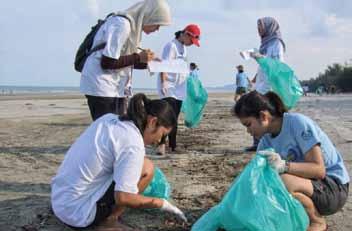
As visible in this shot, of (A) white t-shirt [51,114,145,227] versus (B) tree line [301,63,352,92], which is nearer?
(A) white t-shirt [51,114,145,227]

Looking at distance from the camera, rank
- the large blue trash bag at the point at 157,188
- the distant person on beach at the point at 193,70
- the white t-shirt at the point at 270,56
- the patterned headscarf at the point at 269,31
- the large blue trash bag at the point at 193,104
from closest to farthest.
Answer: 1. the large blue trash bag at the point at 157,188
2. the white t-shirt at the point at 270,56
3. the patterned headscarf at the point at 269,31
4. the large blue trash bag at the point at 193,104
5. the distant person on beach at the point at 193,70

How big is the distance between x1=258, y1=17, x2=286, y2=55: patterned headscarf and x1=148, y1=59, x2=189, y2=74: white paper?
125 centimetres

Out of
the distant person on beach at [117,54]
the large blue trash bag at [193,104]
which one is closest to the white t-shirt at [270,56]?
the large blue trash bag at [193,104]

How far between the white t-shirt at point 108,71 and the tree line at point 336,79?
43.3 meters

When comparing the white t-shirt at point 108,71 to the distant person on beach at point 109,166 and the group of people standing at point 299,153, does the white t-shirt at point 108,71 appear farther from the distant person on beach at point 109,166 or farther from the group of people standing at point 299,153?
the group of people standing at point 299,153

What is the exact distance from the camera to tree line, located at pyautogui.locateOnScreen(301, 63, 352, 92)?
45188mm

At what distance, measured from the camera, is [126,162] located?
2.65 m

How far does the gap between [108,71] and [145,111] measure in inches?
54.5

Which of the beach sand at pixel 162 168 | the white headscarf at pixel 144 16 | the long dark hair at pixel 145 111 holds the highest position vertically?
the white headscarf at pixel 144 16

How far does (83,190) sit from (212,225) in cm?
A: 75

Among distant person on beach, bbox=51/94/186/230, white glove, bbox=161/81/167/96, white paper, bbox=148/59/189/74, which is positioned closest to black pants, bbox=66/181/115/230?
distant person on beach, bbox=51/94/186/230

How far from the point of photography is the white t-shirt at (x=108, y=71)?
3.85 metres

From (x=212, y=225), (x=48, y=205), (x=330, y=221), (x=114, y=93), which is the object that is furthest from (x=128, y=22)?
(x=330, y=221)

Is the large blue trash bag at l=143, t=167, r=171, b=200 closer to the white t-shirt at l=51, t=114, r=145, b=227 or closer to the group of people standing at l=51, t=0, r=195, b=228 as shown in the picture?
the group of people standing at l=51, t=0, r=195, b=228
